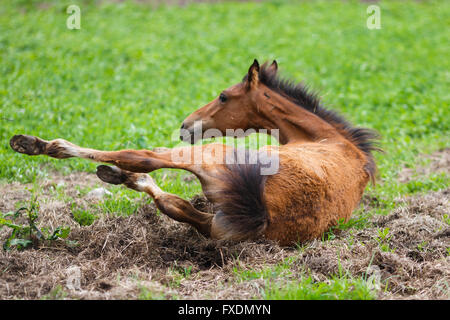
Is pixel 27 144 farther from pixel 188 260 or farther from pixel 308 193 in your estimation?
pixel 308 193

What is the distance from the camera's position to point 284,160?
14.4 ft

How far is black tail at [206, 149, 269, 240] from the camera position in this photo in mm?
4039

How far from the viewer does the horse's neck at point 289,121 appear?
5.39m

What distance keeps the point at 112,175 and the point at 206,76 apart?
5175 millimetres

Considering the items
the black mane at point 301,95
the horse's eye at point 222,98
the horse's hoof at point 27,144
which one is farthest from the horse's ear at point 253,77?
the horse's hoof at point 27,144

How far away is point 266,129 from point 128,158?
1.82m

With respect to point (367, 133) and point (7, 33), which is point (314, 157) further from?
point (7, 33)

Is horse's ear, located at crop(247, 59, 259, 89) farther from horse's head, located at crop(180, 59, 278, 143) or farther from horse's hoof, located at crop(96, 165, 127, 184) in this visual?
horse's hoof, located at crop(96, 165, 127, 184)

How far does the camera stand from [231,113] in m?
5.53

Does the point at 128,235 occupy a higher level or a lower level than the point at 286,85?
lower

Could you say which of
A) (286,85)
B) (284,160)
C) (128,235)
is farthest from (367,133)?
(128,235)

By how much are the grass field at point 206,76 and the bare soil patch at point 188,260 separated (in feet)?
0.30

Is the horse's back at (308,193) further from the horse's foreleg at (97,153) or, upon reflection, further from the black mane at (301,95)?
the horse's foreleg at (97,153)

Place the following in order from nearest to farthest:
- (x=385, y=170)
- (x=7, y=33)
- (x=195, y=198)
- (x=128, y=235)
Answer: (x=128, y=235) → (x=195, y=198) → (x=385, y=170) → (x=7, y=33)
